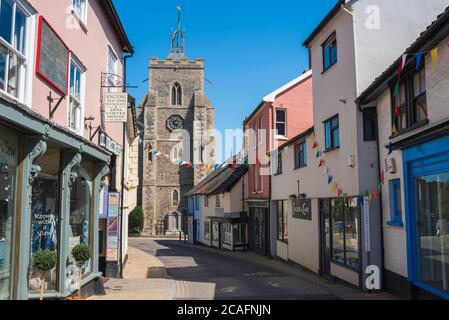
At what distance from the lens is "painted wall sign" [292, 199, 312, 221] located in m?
17.1

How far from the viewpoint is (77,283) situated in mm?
9594

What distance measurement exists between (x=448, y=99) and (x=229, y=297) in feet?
23.2

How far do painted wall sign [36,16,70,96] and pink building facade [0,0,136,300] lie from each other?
0.02 metres

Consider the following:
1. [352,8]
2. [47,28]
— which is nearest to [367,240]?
[352,8]

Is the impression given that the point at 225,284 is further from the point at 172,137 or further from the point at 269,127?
the point at 172,137

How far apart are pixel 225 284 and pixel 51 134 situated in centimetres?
890

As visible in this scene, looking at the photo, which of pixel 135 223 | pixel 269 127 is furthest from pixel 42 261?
pixel 135 223

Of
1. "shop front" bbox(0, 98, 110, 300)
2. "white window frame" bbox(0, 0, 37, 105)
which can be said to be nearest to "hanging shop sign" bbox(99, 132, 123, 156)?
"shop front" bbox(0, 98, 110, 300)

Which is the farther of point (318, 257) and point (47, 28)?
point (318, 257)

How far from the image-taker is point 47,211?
8734 mm

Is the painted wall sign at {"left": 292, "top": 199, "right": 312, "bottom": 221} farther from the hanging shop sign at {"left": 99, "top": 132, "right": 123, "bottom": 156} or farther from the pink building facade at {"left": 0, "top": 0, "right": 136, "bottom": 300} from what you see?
the pink building facade at {"left": 0, "top": 0, "right": 136, "bottom": 300}

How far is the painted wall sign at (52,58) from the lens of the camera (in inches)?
307

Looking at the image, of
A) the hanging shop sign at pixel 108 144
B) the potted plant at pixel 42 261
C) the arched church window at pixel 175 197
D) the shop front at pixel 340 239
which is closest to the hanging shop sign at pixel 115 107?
the hanging shop sign at pixel 108 144
